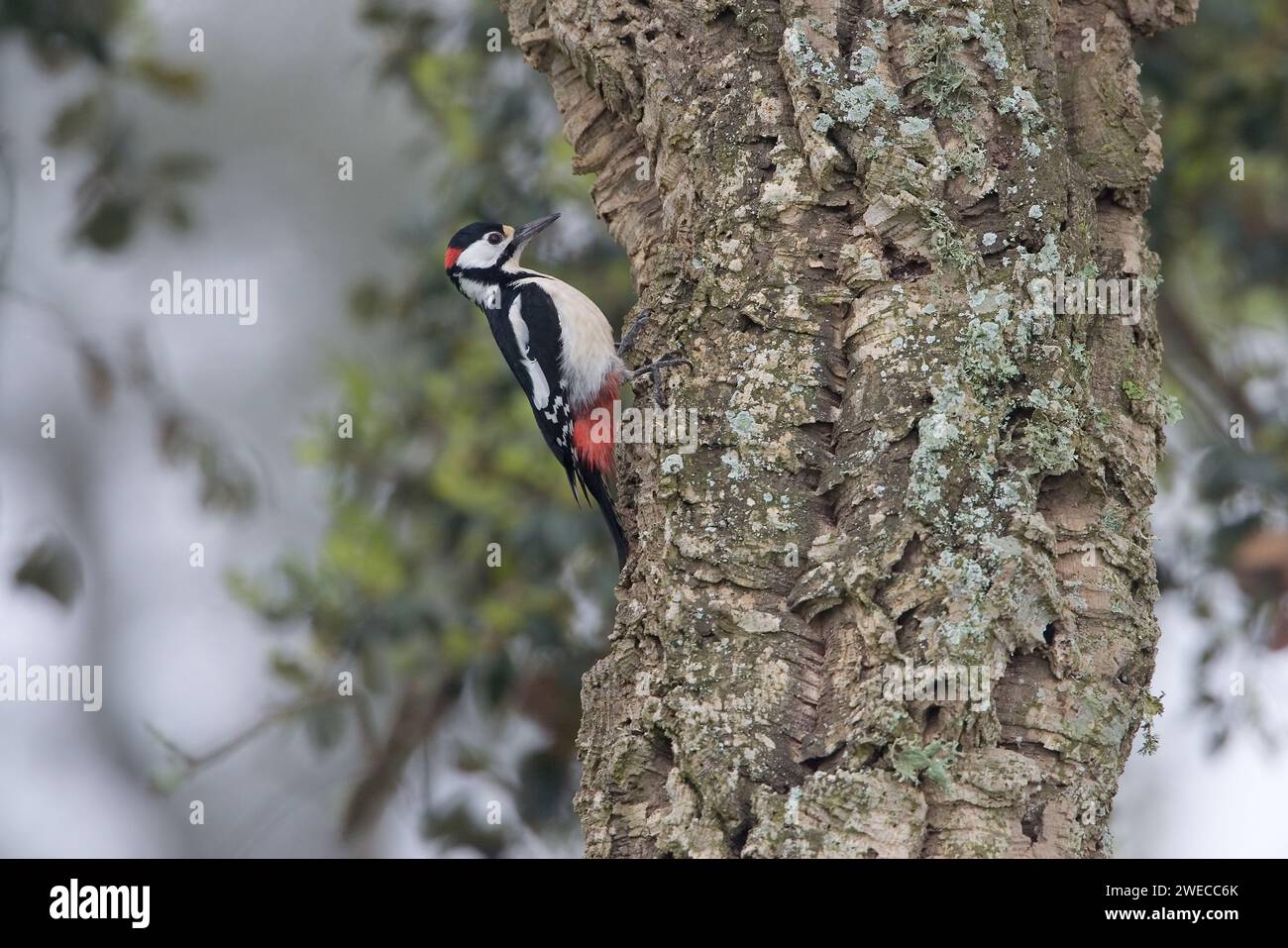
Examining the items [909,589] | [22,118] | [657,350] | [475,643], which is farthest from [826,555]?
[22,118]

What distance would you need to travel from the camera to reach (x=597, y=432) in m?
4.07

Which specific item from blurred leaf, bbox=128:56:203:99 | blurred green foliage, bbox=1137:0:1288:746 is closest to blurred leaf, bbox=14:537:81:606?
blurred leaf, bbox=128:56:203:99

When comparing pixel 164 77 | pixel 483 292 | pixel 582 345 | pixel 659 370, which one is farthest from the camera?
A: pixel 164 77

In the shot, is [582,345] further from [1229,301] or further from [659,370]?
[1229,301]

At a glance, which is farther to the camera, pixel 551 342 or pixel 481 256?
pixel 481 256

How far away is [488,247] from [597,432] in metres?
0.89

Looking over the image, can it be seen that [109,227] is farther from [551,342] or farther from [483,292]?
[551,342]

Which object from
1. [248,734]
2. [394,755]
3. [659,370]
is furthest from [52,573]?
[659,370]

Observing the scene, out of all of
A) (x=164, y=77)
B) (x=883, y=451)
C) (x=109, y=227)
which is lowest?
(x=883, y=451)

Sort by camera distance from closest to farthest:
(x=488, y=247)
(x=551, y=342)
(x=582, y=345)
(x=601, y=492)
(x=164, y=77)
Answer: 1. (x=601, y=492)
2. (x=582, y=345)
3. (x=551, y=342)
4. (x=488, y=247)
5. (x=164, y=77)

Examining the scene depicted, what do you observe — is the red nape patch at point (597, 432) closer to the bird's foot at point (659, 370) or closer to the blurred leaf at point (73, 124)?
the bird's foot at point (659, 370)

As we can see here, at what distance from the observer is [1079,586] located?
2566mm

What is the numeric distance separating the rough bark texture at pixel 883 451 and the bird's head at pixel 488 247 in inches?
57.5

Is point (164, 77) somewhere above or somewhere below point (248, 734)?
above
